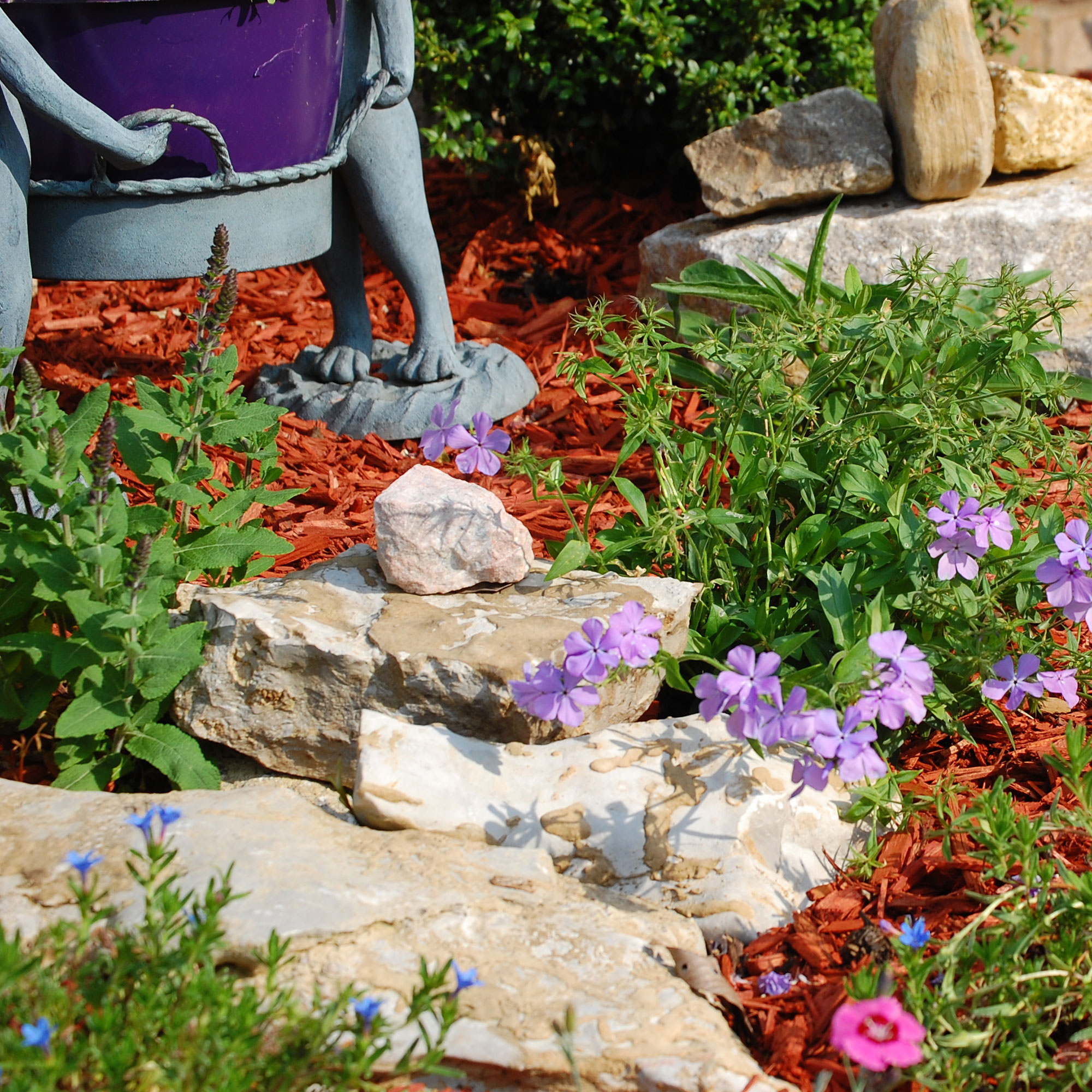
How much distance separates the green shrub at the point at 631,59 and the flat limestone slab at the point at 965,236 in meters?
0.87

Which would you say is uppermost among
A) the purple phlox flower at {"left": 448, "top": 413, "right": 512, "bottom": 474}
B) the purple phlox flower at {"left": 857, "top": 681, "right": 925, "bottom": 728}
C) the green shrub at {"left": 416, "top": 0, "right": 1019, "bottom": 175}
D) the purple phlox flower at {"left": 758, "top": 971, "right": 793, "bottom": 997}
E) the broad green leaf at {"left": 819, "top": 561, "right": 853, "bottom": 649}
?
the green shrub at {"left": 416, "top": 0, "right": 1019, "bottom": 175}

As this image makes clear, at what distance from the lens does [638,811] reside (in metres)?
2.03

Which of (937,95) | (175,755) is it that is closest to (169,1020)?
(175,755)

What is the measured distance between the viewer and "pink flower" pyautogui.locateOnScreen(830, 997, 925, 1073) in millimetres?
1284

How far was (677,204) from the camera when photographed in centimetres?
517

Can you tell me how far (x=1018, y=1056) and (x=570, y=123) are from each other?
4.27 meters

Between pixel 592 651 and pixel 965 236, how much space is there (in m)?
2.62

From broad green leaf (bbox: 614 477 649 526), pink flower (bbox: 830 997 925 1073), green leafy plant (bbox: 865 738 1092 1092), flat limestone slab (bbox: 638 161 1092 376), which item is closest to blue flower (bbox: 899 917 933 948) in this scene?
green leafy plant (bbox: 865 738 1092 1092)

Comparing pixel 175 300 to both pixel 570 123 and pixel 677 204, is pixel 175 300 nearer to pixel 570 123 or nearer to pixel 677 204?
pixel 570 123

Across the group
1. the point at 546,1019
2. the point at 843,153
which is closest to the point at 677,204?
the point at 843,153

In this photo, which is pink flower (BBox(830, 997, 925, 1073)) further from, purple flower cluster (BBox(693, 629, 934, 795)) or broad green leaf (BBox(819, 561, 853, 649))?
broad green leaf (BBox(819, 561, 853, 649))

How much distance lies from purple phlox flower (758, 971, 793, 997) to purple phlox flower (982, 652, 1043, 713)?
615 millimetres

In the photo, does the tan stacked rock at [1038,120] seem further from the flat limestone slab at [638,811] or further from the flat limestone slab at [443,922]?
the flat limestone slab at [443,922]

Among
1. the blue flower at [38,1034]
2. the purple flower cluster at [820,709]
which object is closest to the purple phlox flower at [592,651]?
the purple flower cluster at [820,709]
